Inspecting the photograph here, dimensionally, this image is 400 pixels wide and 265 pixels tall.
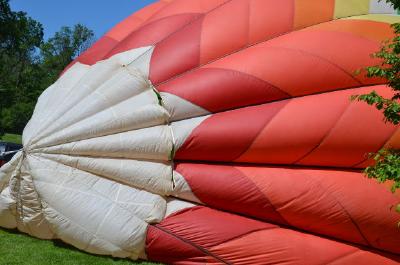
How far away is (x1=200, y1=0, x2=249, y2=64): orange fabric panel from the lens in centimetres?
532

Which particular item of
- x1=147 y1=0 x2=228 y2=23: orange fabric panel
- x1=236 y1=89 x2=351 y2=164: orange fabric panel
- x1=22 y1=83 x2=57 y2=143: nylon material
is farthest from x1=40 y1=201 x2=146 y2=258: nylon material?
x1=147 y1=0 x2=228 y2=23: orange fabric panel

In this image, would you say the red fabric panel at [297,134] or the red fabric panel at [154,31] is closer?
the red fabric panel at [297,134]

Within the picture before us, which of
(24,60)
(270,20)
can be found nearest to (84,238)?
(270,20)

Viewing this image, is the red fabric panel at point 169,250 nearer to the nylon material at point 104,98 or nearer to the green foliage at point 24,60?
the nylon material at point 104,98

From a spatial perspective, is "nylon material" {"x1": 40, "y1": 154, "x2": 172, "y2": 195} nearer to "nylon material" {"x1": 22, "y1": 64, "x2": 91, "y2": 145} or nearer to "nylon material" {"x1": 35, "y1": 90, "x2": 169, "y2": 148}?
"nylon material" {"x1": 35, "y1": 90, "x2": 169, "y2": 148}

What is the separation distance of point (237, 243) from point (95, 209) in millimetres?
1403

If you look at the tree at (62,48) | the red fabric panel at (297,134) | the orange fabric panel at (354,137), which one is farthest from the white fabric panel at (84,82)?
the tree at (62,48)

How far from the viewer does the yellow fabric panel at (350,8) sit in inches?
215

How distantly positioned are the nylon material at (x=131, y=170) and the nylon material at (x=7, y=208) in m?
0.67

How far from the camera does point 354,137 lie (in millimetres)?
4652

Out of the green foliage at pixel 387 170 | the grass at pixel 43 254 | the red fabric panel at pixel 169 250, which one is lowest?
the grass at pixel 43 254

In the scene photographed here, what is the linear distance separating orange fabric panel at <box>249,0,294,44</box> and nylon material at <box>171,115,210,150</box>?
3.60 ft

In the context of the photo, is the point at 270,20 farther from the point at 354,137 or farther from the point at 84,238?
the point at 84,238

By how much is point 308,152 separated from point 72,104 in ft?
8.13
